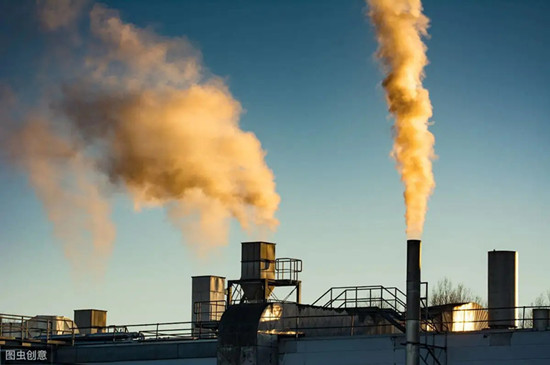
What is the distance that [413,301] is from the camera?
140 feet

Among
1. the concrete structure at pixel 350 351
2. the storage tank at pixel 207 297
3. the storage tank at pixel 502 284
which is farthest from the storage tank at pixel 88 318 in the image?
the storage tank at pixel 502 284

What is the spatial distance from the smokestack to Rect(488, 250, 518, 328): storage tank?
15.9ft

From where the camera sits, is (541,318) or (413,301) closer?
(541,318)

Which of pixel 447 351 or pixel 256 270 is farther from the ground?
pixel 256 270

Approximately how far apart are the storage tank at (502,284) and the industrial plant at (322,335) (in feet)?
0.14

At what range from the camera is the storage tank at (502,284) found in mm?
45875

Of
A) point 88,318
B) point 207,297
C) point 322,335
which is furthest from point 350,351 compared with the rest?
point 88,318

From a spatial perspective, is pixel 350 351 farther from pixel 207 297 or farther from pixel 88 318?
pixel 88 318

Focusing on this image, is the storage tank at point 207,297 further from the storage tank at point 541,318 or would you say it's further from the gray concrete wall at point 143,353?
the storage tank at point 541,318

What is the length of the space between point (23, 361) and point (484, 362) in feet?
73.5

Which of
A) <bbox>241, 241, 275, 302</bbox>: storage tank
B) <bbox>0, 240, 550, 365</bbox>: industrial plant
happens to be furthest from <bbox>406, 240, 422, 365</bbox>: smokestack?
<bbox>241, 241, 275, 302</bbox>: storage tank

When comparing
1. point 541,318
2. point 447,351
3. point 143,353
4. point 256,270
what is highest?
point 256,270

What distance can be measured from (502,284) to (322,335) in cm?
814

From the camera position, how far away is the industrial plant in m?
42.4
